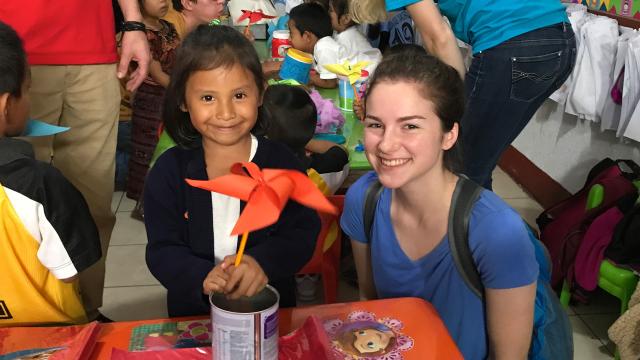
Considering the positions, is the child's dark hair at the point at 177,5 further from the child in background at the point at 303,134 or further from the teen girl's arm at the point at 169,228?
the teen girl's arm at the point at 169,228

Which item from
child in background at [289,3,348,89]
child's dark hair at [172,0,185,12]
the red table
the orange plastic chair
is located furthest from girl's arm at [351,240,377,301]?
Result: child's dark hair at [172,0,185,12]

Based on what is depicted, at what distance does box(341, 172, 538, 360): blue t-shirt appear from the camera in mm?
1230

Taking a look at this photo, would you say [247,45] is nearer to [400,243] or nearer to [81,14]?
[400,243]

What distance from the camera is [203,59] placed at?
3.94 feet

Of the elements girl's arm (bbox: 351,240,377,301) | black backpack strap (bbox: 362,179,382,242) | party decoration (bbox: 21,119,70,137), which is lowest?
girl's arm (bbox: 351,240,377,301)

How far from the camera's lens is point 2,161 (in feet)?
3.89

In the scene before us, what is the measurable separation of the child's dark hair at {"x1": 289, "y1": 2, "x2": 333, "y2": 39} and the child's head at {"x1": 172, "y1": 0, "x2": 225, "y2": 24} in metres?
0.51

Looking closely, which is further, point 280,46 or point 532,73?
point 280,46

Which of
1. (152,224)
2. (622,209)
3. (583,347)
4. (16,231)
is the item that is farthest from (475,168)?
(16,231)

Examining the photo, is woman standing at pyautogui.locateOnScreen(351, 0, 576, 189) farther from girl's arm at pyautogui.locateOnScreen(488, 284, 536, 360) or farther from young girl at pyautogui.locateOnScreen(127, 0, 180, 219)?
young girl at pyautogui.locateOnScreen(127, 0, 180, 219)

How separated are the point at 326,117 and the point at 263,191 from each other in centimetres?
175

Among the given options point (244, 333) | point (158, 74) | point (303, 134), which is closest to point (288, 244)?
point (244, 333)

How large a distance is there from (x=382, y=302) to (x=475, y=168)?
1.16 m

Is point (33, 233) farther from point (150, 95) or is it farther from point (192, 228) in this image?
point (150, 95)
